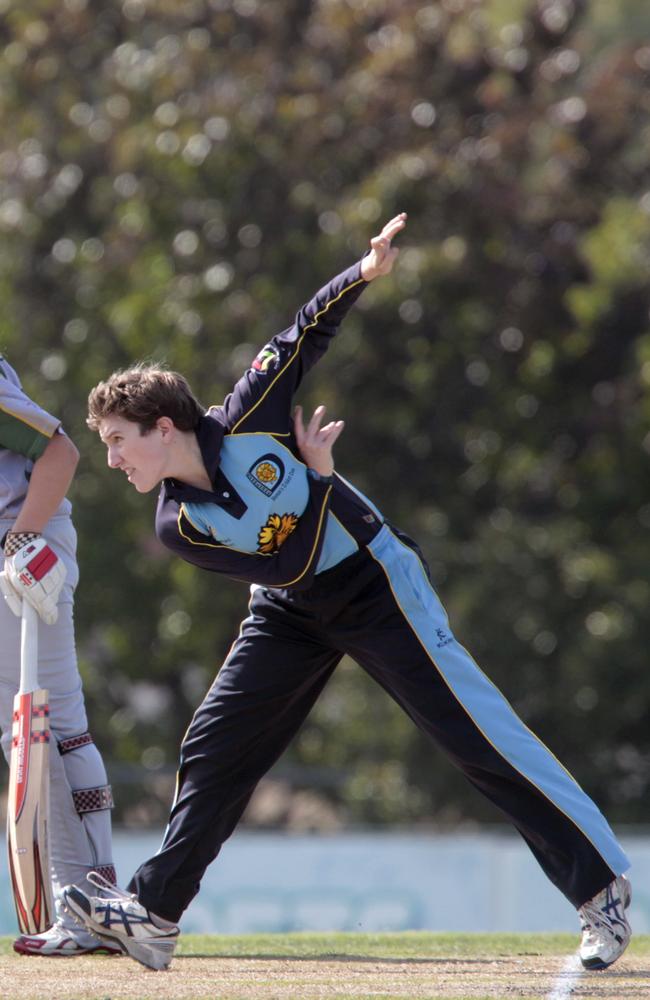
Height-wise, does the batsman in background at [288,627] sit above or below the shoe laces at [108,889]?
above

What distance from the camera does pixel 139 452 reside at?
15.5 feet

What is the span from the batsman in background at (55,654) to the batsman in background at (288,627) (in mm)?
245

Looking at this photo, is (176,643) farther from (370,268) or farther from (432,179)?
(370,268)

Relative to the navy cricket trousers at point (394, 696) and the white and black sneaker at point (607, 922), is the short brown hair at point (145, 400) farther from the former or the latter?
the white and black sneaker at point (607, 922)

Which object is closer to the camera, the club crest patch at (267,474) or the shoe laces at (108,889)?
the club crest patch at (267,474)

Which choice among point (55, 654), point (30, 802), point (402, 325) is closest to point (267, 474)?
point (55, 654)

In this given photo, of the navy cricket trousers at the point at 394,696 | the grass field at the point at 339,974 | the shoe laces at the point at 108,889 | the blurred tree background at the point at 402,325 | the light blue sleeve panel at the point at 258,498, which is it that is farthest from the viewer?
the blurred tree background at the point at 402,325

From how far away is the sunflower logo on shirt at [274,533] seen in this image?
4719 mm

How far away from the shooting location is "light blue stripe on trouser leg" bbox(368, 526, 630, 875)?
4.78 meters

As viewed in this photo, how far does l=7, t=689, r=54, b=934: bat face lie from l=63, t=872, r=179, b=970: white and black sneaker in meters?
0.09

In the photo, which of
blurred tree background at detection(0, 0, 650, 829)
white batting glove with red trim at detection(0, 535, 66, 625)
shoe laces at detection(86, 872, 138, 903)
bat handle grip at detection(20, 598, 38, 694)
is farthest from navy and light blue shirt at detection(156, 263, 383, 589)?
blurred tree background at detection(0, 0, 650, 829)

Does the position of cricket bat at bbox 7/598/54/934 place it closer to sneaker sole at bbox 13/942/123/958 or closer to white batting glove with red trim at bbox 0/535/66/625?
white batting glove with red trim at bbox 0/535/66/625

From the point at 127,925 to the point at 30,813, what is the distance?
432 mm

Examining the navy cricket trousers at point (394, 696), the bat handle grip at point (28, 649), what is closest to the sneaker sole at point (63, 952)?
the navy cricket trousers at point (394, 696)
